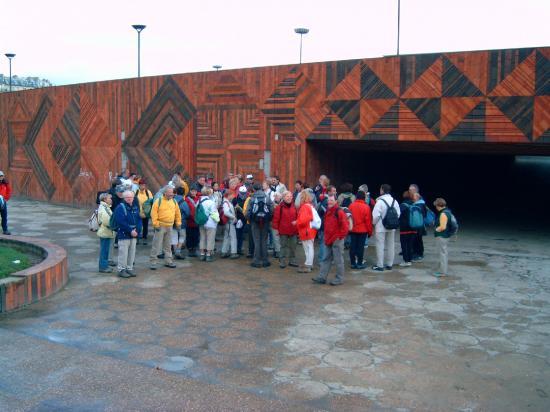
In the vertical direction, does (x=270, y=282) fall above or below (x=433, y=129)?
below

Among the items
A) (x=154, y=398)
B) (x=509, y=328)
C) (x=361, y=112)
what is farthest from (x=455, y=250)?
(x=154, y=398)

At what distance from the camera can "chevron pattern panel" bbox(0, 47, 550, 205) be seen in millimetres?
13391

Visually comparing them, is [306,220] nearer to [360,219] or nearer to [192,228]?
[360,219]

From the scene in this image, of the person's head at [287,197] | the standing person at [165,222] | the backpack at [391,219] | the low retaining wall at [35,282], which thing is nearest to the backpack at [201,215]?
the standing person at [165,222]

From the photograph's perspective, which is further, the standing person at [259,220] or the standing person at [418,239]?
the standing person at [418,239]

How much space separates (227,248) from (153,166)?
25.6 ft

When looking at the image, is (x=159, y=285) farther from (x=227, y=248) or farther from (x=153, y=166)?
(x=153, y=166)

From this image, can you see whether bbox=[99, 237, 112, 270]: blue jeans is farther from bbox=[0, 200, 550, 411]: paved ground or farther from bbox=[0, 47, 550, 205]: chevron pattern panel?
bbox=[0, 47, 550, 205]: chevron pattern panel

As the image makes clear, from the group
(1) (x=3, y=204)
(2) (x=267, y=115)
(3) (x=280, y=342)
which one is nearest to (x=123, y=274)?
(3) (x=280, y=342)

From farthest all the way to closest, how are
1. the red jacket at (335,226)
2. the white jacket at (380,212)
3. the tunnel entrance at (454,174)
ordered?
the tunnel entrance at (454,174)
the white jacket at (380,212)
the red jacket at (335,226)

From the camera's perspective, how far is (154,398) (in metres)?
5.54

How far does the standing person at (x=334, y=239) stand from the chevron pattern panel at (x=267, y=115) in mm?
5331

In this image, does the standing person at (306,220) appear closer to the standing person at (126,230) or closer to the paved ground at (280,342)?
the paved ground at (280,342)

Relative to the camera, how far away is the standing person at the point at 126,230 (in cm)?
1009
